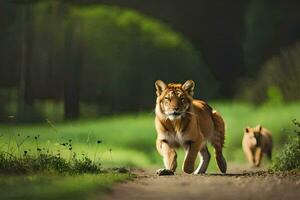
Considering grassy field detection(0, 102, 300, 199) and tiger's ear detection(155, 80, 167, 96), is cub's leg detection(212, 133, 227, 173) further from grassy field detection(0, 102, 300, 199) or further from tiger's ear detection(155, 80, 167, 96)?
tiger's ear detection(155, 80, 167, 96)

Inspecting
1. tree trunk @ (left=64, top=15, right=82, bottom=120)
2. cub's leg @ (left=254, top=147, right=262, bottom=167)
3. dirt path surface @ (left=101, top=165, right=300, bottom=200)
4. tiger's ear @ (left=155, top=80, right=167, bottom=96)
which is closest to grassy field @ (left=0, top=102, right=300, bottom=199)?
cub's leg @ (left=254, top=147, right=262, bottom=167)

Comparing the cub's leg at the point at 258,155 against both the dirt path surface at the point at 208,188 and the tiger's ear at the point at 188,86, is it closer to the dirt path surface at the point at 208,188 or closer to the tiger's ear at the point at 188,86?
the tiger's ear at the point at 188,86

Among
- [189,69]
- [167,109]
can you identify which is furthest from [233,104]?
[167,109]

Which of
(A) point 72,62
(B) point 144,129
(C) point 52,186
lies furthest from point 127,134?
(C) point 52,186

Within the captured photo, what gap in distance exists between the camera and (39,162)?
1201 centimetres

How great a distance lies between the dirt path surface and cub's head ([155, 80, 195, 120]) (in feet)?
3.74

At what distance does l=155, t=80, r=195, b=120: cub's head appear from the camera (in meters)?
12.8

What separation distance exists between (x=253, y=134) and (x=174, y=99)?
18.7 feet

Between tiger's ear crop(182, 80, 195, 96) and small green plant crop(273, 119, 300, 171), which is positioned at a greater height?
tiger's ear crop(182, 80, 195, 96)

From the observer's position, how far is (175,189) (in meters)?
10.6

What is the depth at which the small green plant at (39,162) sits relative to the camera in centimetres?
1174

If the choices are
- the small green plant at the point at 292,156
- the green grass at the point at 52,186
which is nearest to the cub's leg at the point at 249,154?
the small green plant at the point at 292,156

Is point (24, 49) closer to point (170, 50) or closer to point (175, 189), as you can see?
point (170, 50)

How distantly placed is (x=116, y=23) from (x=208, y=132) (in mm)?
9047
